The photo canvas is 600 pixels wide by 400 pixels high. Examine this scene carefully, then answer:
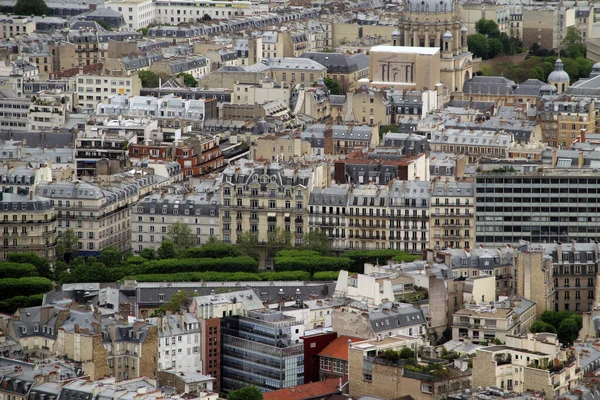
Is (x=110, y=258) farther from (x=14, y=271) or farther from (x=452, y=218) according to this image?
(x=452, y=218)

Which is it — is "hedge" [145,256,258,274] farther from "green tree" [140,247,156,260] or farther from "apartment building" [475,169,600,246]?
"apartment building" [475,169,600,246]

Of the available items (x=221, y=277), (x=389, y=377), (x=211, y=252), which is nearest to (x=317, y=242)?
(x=211, y=252)

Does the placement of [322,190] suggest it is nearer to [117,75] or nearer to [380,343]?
[380,343]

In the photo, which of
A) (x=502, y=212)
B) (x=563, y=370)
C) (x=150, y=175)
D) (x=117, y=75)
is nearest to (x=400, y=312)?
(x=563, y=370)

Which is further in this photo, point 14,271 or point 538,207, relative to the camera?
point 538,207

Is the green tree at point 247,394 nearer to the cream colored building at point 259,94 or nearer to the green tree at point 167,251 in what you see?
the green tree at point 167,251

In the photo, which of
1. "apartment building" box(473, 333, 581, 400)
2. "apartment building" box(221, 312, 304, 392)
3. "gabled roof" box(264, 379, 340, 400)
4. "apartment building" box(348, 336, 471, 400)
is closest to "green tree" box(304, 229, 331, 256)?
"apartment building" box(221, 312, 304, 392)
